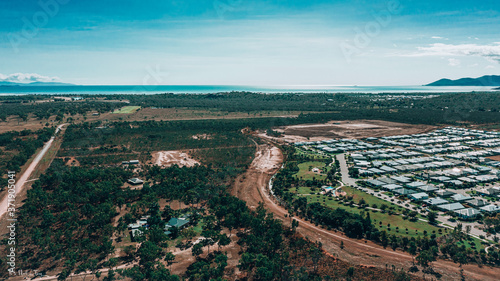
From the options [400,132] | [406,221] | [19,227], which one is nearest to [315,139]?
[400,132]

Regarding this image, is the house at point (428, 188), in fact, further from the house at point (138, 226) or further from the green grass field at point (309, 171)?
the house at point (138, 226)

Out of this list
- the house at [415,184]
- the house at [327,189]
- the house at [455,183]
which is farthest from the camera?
the house at [455,183]

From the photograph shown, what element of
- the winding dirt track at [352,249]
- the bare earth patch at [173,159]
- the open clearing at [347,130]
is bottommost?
the winding dirt track at [352,249]

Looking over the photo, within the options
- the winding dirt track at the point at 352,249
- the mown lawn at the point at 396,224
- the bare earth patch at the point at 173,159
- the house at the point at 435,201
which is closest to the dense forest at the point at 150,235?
the winding dirt track at the point at 352,249

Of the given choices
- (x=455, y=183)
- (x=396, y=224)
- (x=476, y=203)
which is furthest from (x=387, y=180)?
(x=396, y=224)

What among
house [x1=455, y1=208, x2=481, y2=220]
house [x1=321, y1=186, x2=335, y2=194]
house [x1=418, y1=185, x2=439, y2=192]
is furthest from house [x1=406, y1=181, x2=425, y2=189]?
house [x1=321, y1=186, x2=335, y2=194]

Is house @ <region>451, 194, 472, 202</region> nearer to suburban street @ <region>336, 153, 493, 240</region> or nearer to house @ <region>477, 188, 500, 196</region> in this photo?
house @ <region>477, 188, 500, 196</region>
